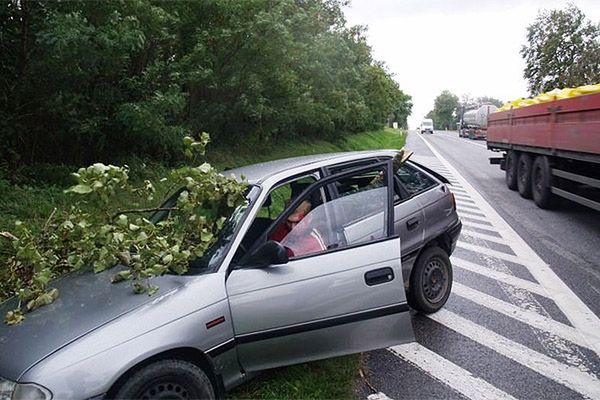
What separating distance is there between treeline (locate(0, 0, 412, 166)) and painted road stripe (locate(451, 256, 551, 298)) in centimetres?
444

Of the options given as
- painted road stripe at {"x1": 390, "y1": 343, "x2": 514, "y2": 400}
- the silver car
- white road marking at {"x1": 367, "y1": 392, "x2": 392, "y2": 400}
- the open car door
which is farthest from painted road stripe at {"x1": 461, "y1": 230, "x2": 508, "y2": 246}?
white road marking at {"x1": 367, "y1": 392, "x2": 392, "y2": 400}

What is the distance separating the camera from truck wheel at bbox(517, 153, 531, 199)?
10.8 metres

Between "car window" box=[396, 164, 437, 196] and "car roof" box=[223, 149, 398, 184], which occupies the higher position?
"car roof" box=[223, 149, 398, 184]

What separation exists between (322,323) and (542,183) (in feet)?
26.9

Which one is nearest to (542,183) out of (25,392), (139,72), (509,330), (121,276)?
(509,330)

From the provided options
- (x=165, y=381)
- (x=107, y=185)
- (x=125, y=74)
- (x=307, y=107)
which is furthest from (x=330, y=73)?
(x=165, y=381)

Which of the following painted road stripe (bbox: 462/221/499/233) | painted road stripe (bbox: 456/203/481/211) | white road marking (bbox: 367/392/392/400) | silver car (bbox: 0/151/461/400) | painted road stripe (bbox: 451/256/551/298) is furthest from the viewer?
painted road stripe (bbox: 456/203/481/211)

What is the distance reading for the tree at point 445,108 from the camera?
12888 cm

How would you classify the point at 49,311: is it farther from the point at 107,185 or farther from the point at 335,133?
the point at 335,133

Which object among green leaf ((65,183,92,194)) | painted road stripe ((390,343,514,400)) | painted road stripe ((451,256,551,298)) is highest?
green leaf ((65,183,92,194))

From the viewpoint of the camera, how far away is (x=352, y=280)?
316 cm

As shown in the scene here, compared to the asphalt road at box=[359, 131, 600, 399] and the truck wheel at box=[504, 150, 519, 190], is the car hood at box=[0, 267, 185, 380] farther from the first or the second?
the truck wheel at box=[504, 150, 519, 190]

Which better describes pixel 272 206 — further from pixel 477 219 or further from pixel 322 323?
pixel 477 219

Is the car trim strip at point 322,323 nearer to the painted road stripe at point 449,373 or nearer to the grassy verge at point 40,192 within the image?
the painted road stripe at point 449,373
